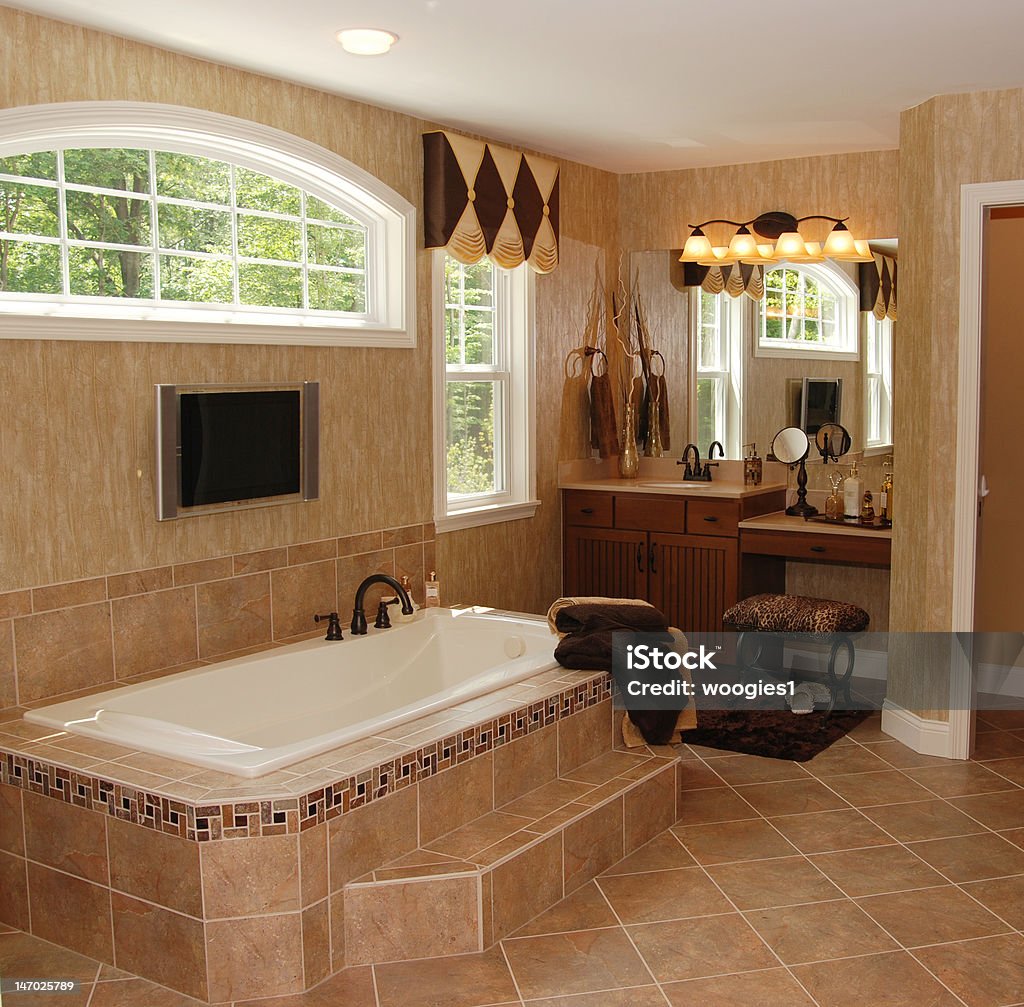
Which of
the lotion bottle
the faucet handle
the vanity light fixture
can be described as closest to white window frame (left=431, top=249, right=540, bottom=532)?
the lotion bottle

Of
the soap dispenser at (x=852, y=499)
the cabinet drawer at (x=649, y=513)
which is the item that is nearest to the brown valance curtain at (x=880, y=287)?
the soap dispenser at (x=852, y=499)

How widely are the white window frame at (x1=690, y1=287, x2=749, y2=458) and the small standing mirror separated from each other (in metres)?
0.20

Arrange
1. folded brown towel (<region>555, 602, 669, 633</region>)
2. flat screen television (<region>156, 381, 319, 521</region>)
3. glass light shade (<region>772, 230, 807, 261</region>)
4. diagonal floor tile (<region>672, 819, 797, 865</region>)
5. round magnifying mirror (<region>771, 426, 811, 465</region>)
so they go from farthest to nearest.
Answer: round magnifying mirror (<region>771, 426, 811, 465</region>)
glass light shade (<region>772, 230, 807, 261</region>)
folded brown towel (<region>555, 602, 669, 633</region>)
flat screen television (<region>156, 381, 319, 521</region>)
diagonal floor tile (<region>672, 819, 797, 865</region>)

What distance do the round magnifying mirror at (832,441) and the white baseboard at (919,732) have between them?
1288mm

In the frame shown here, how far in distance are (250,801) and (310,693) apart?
134cm

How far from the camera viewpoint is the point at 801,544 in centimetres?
517

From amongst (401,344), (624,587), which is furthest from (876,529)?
(401,344)

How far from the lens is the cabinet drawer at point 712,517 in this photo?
5320 mm

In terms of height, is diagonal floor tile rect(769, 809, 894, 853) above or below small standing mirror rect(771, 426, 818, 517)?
below

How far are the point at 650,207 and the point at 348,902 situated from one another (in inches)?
159

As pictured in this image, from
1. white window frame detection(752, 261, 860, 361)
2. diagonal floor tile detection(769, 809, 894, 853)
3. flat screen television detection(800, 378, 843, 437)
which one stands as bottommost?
diagonal floor tile detection(769, 809, 894, 853)

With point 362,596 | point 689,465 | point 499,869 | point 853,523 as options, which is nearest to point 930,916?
point 499,869

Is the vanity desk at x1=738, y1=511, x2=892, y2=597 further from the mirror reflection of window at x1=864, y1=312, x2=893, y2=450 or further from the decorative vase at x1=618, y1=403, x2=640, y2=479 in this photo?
the decorative vase at x1=618, y1=403, x2=640, y2=479

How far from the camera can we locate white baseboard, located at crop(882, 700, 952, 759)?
14.7 feet
